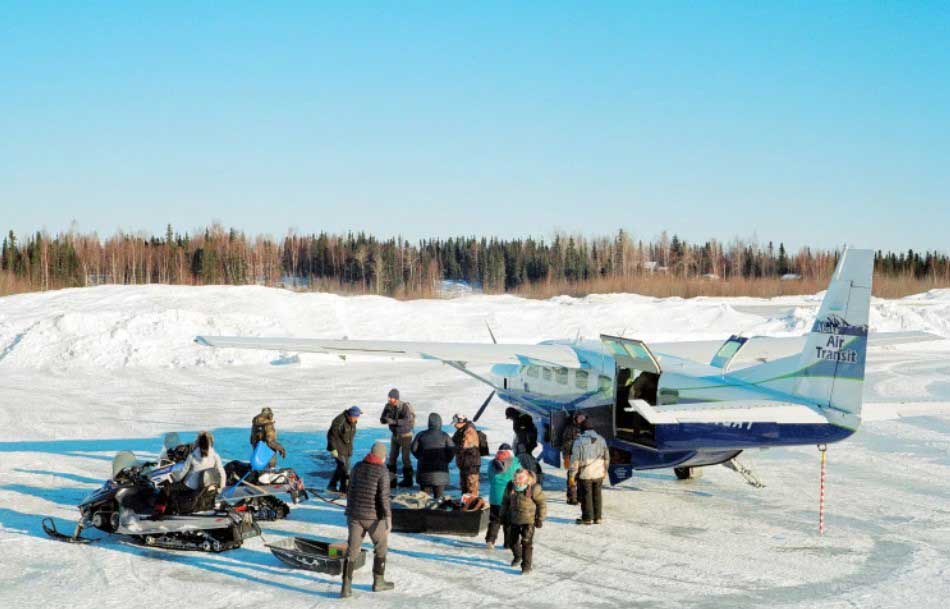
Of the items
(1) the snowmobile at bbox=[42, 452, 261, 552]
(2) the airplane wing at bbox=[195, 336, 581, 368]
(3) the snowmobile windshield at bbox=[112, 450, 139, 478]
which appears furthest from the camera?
(2) the airplane wing at bbox=[195, 336, 581, 368]

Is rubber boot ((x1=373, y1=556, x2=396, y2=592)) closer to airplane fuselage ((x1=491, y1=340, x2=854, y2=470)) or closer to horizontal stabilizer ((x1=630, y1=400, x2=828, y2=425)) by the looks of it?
horizontal stabilizer ((x1=630, y1=400, x2=828, y2=425))

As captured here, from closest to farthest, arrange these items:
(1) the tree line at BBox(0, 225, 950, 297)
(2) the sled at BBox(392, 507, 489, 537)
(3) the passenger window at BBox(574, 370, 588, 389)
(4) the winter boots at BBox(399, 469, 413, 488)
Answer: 1. (2) the sled at BBox(392, 507, 489, 537)
2. (3) the passenger window at BBox(574, 370, 588, 389)
3. (4) the winter boots at BBox(399, 469, 413, 488)
4. (1) the tree line at BBox(0, 225, 950, 297)

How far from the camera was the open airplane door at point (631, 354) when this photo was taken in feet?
42.3

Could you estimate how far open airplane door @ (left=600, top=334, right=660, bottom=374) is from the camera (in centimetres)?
1288

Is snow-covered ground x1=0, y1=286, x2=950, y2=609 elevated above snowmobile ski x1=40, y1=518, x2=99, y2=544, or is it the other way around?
snowmobile ski x1=40, y1=518, x2=99, y2=544

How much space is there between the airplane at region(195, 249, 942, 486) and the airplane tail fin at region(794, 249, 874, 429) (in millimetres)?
12

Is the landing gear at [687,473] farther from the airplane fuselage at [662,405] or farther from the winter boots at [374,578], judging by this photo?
the winter boots at [374,578]

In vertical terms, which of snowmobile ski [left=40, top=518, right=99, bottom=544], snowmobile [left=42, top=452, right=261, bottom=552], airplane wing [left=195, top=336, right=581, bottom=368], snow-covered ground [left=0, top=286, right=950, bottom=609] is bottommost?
snow-covered ground [left=0, top=286, right=950, bottom=609]

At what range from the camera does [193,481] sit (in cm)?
1122

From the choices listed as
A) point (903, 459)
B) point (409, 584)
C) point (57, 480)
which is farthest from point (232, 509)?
point (903, 459)

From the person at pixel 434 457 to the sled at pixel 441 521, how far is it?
1.02 m

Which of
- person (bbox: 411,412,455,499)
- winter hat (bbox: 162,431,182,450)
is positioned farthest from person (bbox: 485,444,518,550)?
winter hat (bbox: 162,431,182,450)

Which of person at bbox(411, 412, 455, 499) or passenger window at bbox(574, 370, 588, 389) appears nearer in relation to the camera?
person at bbox(411, 412, 455, 499)

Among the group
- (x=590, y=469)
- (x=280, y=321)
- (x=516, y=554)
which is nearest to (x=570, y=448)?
(x=590, y=469)
